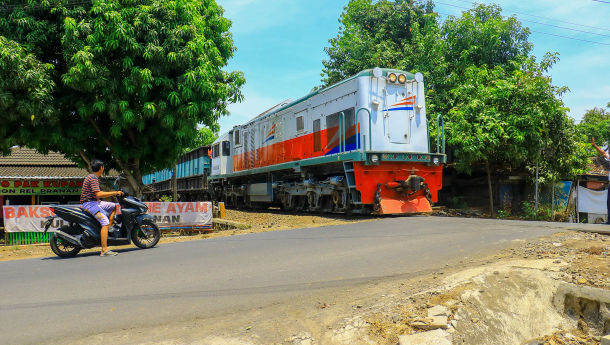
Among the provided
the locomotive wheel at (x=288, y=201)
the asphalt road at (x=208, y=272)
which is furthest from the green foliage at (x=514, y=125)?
the asphalt road at (x=208, y=272)

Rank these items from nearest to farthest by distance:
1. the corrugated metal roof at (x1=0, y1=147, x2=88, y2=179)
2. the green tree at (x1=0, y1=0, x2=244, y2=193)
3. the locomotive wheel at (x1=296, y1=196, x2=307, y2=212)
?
the green tree at (x1=0, y1=0, x2=244, y2=193)
the locomotive wheel at (x1=296, y1=196, x2=307, y2=212)
the corrugated metal roof at (x1=0, y1=147, x2=88, y2=179)

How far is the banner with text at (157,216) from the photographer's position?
10.4 metres

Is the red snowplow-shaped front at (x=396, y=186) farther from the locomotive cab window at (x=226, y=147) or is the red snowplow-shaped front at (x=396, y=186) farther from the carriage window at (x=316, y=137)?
the locomotive cab window at (x=226, y=147)

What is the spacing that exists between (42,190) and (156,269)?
43.1ft

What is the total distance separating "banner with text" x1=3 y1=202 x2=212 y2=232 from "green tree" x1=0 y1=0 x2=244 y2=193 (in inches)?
82.7

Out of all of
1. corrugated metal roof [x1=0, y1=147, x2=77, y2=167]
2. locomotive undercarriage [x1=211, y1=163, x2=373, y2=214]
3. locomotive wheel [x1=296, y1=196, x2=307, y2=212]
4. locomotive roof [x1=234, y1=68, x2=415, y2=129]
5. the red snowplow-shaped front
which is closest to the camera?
the red snowplow-shaped front

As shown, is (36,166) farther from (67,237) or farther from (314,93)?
(67,237)

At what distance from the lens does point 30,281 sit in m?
5.75

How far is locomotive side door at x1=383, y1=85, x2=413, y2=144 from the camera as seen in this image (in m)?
12.4

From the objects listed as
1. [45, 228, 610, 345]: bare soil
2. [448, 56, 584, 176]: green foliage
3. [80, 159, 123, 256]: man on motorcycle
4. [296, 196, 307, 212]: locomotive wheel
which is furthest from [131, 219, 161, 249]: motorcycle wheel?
[448, 56, 584, 176]: green foliage

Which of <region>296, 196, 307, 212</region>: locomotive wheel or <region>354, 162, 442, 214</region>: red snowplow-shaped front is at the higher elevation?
<region>354, 162, 442, 214</region>: red snowplow-shaped front

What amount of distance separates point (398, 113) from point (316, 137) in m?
2.85

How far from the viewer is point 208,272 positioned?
235 inches

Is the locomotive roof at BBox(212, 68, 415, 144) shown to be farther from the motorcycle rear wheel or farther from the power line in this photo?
the motorcycle rear wheel
